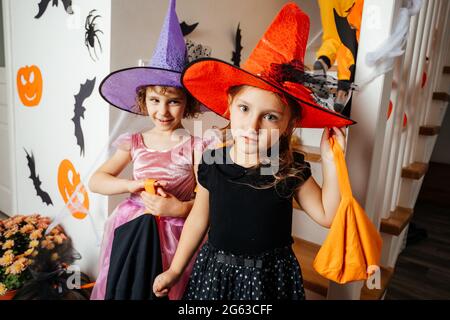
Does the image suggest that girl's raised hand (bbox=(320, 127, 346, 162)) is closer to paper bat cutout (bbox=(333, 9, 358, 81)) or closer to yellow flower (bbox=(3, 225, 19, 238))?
paper bat cutout (bbox=(333, 9, 358, 81))

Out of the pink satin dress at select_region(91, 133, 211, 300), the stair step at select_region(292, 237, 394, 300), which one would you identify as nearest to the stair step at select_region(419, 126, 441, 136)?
the stair step at select_region(292, 237, 394, 300)

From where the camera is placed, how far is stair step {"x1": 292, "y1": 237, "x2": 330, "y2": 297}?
3.08 ft

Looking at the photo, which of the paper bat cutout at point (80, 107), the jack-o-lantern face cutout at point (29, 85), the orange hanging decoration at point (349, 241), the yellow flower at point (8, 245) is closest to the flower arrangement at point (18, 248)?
the yellow flower at point (8, 245)

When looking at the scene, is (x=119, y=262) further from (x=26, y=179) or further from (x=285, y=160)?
(x=26, y=179)

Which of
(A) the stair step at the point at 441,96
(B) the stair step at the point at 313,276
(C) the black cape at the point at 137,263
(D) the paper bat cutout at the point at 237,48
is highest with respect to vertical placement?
(D) the paper bat cutout at the point at 237,48

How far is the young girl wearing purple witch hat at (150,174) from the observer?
2.16 ft

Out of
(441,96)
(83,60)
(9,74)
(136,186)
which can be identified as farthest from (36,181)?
(441,96)

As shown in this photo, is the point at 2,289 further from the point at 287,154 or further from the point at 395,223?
the point at 395,223

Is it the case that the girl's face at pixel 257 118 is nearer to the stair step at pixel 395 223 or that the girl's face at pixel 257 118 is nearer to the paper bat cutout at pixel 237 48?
the stair step at pixel 395 223

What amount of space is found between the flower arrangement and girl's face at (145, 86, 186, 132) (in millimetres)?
576

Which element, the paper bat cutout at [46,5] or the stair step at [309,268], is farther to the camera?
the paper bat cutout at [46,5]

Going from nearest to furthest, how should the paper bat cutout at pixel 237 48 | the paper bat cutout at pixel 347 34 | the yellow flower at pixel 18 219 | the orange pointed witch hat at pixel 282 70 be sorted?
the orange pointed witch hat at pixel 282 70, the paper bat cutout at pixel 347 34, the yellow flower at pixel 18 219, the paper bat cutout at pixel 237 48

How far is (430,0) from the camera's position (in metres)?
1.00

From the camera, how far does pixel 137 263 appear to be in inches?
26.0
